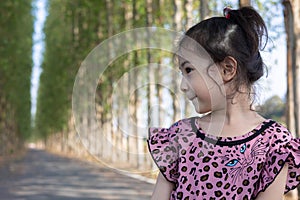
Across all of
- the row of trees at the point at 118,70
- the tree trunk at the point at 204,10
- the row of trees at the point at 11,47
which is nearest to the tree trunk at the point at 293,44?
the row of trees at the point at 118,70

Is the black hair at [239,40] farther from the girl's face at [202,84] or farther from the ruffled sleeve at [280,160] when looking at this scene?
the ruffled sleeve at [280,160]

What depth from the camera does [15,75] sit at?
130 ft

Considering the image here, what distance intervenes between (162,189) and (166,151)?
0.11 m

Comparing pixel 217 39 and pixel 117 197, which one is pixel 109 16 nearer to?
pixel 117 197

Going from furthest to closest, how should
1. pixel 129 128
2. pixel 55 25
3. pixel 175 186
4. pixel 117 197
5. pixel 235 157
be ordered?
1. pixel 55 25
2. pixel 117 197
3. pixel 129 128
4. pixel 175 186
5. pixel 235 157

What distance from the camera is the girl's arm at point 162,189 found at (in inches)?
68.4

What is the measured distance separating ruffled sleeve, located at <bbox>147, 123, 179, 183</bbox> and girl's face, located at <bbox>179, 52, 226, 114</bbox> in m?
0.15

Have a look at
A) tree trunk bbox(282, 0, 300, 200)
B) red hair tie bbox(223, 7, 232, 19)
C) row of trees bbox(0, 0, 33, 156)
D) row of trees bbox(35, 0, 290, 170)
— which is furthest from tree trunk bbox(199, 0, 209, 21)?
row of trees bbox(0, 0, 33, 156)

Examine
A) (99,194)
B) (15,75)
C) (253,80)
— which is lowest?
(99,194)

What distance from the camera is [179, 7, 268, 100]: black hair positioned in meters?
1.70

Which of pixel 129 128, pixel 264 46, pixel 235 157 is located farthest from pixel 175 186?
pixel 264 46

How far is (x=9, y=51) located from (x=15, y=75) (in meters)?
4.73

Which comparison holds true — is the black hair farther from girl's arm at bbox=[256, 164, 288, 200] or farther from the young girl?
girl's arm at bbox=[256, 164, 288, 200]

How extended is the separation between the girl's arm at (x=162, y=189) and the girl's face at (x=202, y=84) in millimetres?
236
